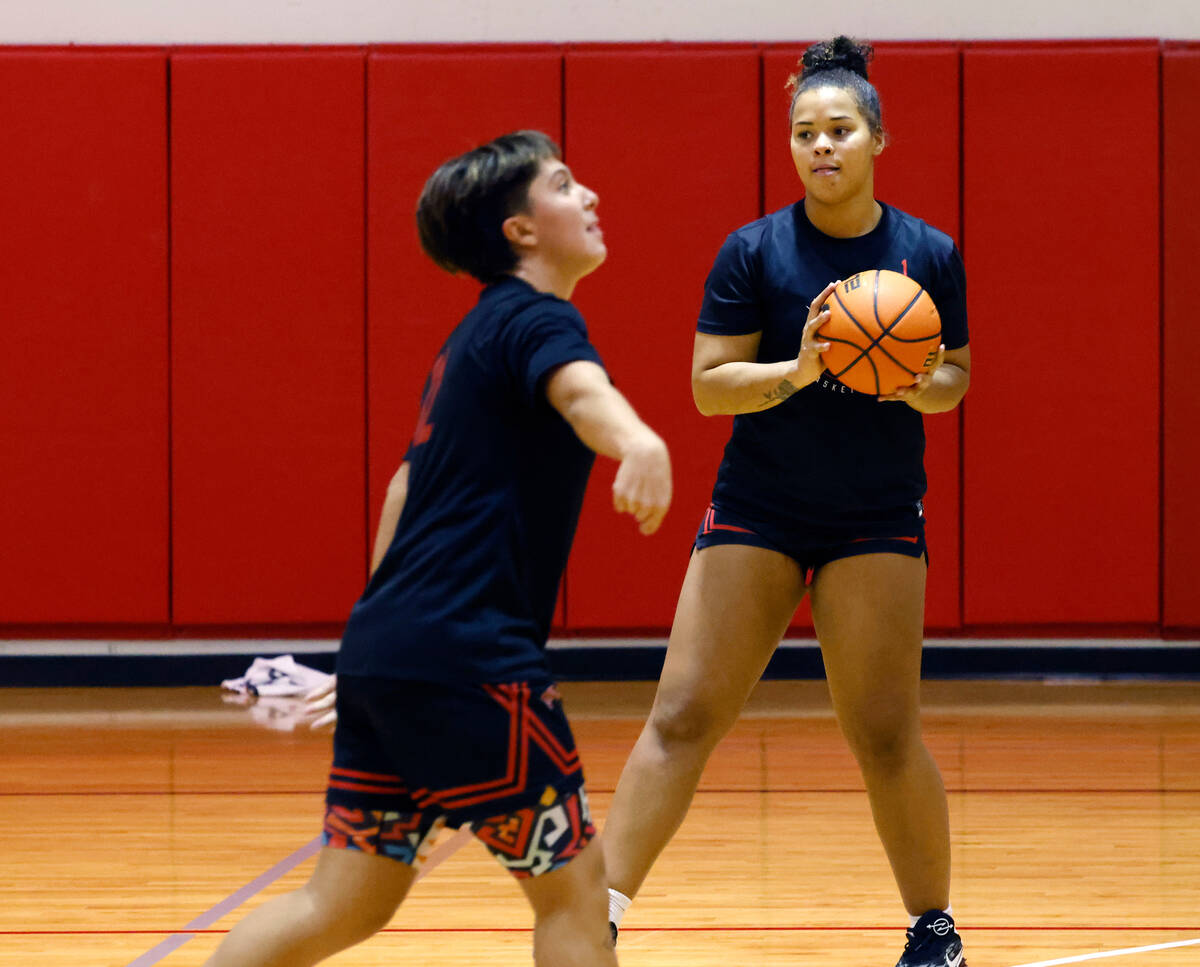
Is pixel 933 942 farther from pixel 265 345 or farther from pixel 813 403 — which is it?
pixel 265 345

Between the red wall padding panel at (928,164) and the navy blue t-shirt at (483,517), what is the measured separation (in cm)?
392

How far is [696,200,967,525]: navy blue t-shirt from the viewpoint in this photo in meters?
2.56

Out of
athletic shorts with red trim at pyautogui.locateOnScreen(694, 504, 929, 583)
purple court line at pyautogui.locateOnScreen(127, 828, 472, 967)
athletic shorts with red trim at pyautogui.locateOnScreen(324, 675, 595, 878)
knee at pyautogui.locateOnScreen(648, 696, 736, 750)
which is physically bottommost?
purple court line at pyautogui.locateOnScreen(127, 828, 472, 967)

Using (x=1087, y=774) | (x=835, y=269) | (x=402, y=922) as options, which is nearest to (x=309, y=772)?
(x=402, y=922)

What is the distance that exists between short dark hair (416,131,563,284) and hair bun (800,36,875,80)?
0.95 meters

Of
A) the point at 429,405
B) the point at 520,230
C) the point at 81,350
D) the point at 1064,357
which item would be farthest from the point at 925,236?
the point at 81,350

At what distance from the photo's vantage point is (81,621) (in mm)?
5766

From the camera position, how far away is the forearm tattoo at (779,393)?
2451mm

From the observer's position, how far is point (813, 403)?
257cm

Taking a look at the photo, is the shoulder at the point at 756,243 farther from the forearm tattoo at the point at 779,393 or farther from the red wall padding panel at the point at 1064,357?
the red wall padding panel at the point at 1064,357

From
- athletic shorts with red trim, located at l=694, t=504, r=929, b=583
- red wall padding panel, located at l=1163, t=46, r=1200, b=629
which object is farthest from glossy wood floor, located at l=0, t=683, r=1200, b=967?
athletic shorts with red trim, located at l=694, t=504, r=929, b=583

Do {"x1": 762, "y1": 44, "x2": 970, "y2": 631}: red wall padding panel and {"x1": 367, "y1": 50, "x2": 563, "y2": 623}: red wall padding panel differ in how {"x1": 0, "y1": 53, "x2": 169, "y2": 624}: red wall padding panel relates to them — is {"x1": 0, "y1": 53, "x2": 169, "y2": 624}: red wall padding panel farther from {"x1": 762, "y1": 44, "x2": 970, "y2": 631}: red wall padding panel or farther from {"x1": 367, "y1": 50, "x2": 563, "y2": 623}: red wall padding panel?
{"x1": 762, "y1": 44, "x2": 970, "y2": 631}: red wall padding panel

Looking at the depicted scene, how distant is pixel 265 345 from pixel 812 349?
373 centimetres

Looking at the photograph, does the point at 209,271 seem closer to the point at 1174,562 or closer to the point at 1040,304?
the point at 1040,304
